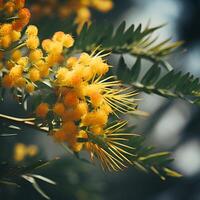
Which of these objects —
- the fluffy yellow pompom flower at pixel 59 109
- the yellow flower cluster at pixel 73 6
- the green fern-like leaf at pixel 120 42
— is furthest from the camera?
the yellow flower cluster at pixel 73 6

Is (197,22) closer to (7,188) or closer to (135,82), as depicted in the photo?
A: (7,188)

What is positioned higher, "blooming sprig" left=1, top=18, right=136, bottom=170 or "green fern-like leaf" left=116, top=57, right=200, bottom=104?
"green fern-like leaf" left=116, top=57, right=200, bottom=104

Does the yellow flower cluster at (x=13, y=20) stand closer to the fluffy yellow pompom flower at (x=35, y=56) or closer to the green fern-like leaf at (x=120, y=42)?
the fluffy yellow pompom flower at (x=35, y=56)

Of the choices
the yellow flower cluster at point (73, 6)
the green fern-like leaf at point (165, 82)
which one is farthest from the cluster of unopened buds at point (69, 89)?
the yellow flower cluster at point (73, 6)

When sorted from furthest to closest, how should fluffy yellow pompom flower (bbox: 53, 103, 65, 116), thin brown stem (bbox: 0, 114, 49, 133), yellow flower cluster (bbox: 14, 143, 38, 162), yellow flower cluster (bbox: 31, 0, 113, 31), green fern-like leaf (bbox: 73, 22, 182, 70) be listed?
yellow flower cluster (bbox: 14, 143, 38, 162)
yellow flower cluster (bbox: 31, 0, 113, 31)
green fern-like leaf (bbox: 73, 22, 182, 70)
thin brown stem (bbox: 0, 114, 49, 133)
fluffy yellow pompom flower (bbox: 53, 103, 65, 116)

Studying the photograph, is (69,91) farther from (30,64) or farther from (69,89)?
(30,64)

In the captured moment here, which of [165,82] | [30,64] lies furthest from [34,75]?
[165,82]

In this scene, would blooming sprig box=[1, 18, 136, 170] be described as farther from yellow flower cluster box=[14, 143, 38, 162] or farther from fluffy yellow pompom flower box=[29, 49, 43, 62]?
yellow flower cluster box=[14, 143, 38, 162]

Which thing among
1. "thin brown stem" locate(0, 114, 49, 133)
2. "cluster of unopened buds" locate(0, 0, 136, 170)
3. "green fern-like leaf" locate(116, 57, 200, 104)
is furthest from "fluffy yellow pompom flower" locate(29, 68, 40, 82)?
"green fern-like leaf" locate(116, 57, 200, 104)
